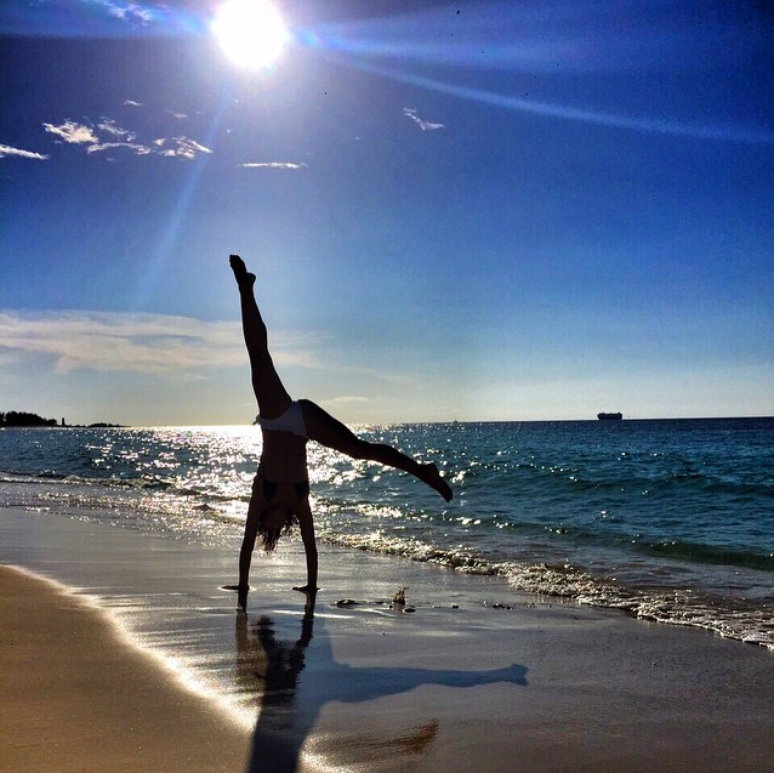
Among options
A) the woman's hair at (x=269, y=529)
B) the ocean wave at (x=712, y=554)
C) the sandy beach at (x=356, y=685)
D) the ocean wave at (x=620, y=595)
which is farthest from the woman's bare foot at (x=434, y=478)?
the ocean wave at (x=712, y=554)

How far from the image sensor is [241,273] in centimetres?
703

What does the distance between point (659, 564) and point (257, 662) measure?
7543 millimetres

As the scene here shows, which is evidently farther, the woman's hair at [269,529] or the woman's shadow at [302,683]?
the woman's hair at [269,529]

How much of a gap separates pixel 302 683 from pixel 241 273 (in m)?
3.82

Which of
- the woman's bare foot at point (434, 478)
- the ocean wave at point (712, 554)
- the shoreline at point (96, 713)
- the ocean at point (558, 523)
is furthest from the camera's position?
the ocean wave at point (712, 554)

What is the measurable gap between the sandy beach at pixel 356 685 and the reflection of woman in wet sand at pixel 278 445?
28.0 inches

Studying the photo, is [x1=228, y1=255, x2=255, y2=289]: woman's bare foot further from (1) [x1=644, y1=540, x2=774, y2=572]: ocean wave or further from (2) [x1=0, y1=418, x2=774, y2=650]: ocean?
(1) [x1=644, y1=540, x2=774, y2=572]: ocean wave

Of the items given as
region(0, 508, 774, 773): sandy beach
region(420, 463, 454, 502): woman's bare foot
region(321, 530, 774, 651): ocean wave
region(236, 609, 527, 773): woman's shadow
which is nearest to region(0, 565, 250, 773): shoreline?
region(0, 508, 774, 773): sandy beach

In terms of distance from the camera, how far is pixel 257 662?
496 cm

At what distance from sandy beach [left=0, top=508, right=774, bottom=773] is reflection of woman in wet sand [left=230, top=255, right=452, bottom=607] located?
28.0 inches

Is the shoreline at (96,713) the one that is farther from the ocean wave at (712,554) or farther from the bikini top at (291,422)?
the ocean wave at (712,554)

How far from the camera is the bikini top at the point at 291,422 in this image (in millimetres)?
6941

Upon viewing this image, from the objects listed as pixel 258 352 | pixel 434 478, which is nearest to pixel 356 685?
pixel 434 478

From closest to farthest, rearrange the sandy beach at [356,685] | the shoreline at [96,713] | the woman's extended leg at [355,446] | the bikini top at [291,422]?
the shoreline at [96,713], the sandy beach at [356,685], the woman's extended leg at [355,446], the bikini top at [291,422]
